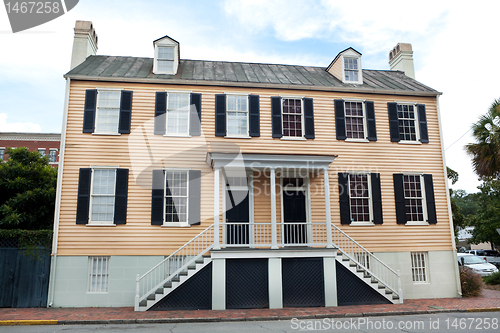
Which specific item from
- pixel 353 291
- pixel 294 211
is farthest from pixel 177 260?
pixel 353 291

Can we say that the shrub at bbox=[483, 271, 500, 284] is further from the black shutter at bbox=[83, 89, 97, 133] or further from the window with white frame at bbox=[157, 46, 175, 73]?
the black shutter at bbox=[83, 89, 97, 133]

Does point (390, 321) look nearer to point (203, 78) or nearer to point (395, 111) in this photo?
point (395, 111)

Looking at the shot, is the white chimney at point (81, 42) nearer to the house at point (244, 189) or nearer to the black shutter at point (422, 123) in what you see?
the house at point (244, 189)

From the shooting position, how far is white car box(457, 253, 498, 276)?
18656 millimetres

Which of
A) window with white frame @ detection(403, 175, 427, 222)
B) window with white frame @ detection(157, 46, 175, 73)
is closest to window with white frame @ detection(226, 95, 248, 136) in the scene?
window with white frame @ detection(157, 46, 175, 73)

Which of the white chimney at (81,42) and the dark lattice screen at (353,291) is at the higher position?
the white chimney at (81,42)

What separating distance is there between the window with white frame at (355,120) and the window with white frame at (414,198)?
2480mm

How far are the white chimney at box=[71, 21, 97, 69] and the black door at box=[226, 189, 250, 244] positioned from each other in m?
8.34

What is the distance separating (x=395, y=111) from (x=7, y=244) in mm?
14876

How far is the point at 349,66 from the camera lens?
1538cm

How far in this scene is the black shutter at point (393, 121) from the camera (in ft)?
47.0

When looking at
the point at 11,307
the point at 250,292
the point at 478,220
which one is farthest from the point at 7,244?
the point at 478,220

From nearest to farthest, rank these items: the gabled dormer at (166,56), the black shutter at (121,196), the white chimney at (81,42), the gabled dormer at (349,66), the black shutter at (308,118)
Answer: the black shutter at (121,196)
the black shutter at (308,118)
the gabled dormer at (166,56)
the white chimney at (81,42)
the gabled dormer at (349,66)

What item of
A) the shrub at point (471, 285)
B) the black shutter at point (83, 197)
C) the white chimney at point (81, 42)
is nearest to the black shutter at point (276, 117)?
the black shutter at point (83, 197)
